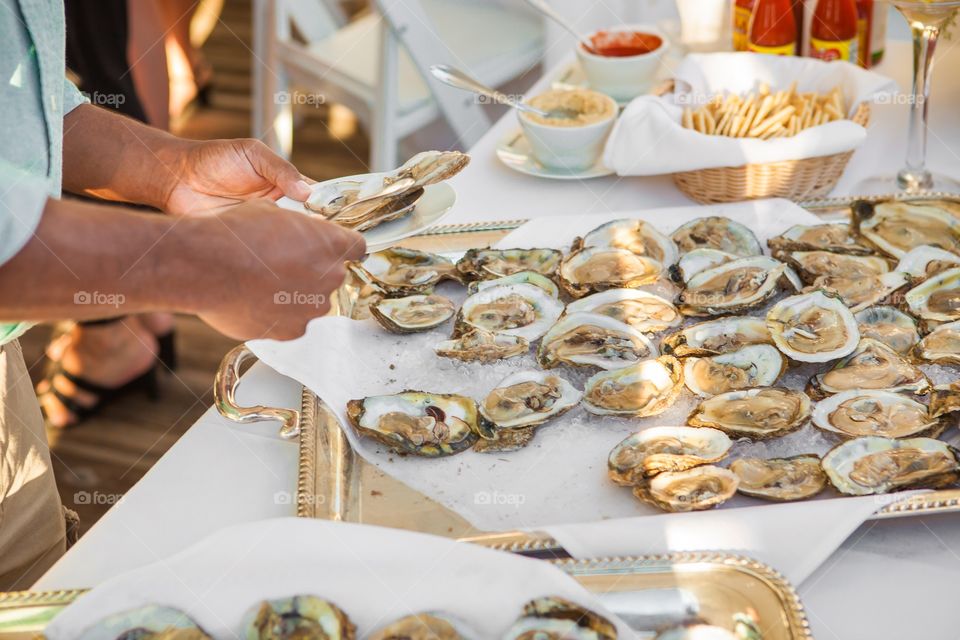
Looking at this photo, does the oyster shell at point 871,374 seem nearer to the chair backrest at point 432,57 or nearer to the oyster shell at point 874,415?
the oyster shell at point 874,415

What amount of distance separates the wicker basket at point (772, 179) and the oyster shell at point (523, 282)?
31cm

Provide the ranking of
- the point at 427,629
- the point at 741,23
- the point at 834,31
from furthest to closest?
the point at 741,23 → the point at 834,31 → the point at 427,629

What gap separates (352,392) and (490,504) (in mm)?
227

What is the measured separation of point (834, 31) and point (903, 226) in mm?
480

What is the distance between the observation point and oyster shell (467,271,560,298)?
3.82 feet

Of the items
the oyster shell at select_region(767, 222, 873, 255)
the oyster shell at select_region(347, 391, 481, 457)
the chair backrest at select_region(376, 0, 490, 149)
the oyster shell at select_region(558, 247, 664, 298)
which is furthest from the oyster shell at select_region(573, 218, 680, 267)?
the chair backrest at select_region(376, 0, 490, 149)

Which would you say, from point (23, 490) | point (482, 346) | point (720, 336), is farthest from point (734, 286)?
point (23, 490)

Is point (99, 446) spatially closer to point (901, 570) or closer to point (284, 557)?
point (284, 557)

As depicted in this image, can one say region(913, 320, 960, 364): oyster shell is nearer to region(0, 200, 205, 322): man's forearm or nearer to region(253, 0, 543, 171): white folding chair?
region(0, 200, 205, 322): man's forearm

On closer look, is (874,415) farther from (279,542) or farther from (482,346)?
(279,542)

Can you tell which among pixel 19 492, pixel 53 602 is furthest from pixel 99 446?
pixel 53 602

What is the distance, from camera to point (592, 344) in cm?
106

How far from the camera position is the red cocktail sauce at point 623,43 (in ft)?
5.49

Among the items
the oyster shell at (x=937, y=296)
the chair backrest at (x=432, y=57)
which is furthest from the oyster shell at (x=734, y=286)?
the chair backrest at (x=432, y=57)
